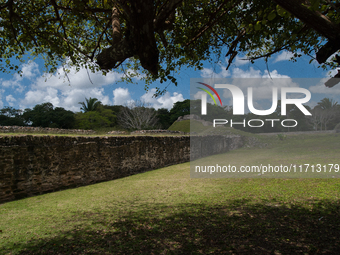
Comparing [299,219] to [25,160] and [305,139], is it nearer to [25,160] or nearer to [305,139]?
[25,160]

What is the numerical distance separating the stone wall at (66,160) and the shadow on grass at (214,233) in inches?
113

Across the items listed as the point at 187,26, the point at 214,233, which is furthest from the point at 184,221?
the point at 187,26

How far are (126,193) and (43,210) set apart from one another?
2.16 metres

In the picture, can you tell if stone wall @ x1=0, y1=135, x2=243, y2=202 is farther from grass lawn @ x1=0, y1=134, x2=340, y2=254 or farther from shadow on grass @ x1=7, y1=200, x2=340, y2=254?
shadow on grass @ x1=7, y1=200, x2=340, y2=254

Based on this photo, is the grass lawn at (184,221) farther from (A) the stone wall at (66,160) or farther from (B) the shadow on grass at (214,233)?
(A) the stone wall at (66,160)

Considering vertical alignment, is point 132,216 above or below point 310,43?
below

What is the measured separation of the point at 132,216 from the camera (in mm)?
4484

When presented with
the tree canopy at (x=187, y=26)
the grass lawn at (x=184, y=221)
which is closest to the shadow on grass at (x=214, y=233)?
the grass lawn at (x=184, y=221)

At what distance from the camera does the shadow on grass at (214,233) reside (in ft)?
10.0

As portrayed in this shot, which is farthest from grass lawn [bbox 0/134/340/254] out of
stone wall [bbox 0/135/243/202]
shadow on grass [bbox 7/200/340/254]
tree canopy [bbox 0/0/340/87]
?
tree canopy [bbox 0/0/340/87]

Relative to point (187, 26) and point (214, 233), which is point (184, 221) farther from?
point (187, 26)

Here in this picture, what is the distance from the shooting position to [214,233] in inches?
138

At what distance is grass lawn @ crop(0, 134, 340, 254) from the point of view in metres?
3.15

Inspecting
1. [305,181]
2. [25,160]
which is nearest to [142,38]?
[25,160]
